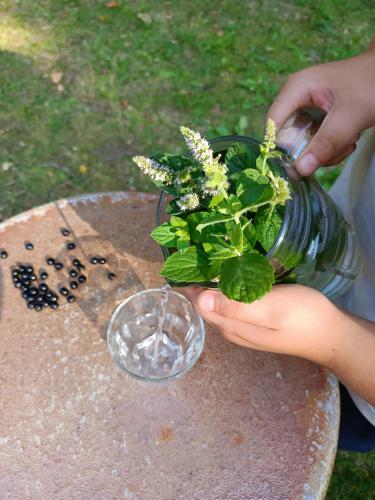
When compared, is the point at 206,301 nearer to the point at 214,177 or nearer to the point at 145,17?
the point at 214,177

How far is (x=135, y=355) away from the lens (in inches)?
54.2

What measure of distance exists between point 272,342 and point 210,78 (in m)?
2.38

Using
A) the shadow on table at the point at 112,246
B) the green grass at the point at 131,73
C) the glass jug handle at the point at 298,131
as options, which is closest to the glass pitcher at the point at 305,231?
the glass jug handle at the point at 298,131

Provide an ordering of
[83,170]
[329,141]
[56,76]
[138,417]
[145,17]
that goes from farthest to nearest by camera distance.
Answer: [145,17] < [56,76] < [83,170] < [138,417] < [329,141]

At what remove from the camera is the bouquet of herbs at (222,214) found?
0.84m

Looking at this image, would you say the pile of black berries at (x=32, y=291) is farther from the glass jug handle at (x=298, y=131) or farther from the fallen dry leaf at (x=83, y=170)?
the fallen dry leaf at (x=83, y=170)

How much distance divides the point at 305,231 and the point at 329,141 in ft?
0.97

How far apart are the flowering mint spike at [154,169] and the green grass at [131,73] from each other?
1925 mm

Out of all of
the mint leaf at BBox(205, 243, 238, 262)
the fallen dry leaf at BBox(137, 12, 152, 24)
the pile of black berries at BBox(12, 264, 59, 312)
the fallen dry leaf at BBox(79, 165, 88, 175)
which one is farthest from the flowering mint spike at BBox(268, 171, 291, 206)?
the fallen dry leaf at BBox(137, 12, 152, 24)

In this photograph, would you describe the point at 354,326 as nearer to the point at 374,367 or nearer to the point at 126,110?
the point at 374,367

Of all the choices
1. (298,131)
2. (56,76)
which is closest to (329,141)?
(298,131)

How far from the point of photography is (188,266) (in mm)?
904

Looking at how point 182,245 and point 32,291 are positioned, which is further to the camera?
point 32,291

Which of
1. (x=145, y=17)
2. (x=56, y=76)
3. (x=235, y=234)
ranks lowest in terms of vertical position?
(x=56, y=76)
